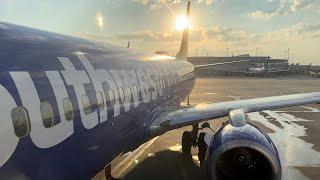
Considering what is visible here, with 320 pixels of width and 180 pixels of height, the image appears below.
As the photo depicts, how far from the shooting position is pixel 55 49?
7672 mm

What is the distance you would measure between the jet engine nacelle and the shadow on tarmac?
12.3ft

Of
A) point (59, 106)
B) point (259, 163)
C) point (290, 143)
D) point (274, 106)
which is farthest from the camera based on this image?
point (290, 143)

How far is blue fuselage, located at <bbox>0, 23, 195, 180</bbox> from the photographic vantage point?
5.77 m

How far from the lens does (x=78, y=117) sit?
24.1ft

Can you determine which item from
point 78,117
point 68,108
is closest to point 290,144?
point 78,117

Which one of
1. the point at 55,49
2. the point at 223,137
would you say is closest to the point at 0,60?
the point at 55,49

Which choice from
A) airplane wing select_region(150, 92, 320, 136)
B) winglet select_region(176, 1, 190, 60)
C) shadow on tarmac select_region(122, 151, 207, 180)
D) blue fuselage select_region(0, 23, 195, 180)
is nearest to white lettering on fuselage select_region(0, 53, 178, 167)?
blue fuselage select_region(0, 23, 195, 180)

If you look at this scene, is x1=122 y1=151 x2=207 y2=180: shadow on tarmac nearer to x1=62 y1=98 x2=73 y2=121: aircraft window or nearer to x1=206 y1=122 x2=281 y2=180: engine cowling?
x1=206 y1=122 x2=281 y2=180: engine cowling

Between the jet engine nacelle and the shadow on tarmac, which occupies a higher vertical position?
the jet engine nacelle

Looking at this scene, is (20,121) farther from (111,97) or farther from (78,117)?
(111,97)

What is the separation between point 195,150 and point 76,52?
9533 millimetres

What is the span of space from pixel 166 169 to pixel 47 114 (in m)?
8.33

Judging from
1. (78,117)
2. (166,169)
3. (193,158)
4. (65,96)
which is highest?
(65,96)

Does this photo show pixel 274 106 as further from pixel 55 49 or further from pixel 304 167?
pixel 55 49
